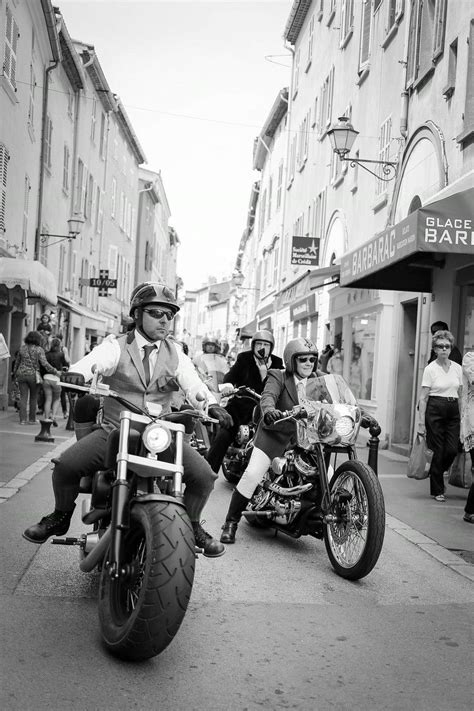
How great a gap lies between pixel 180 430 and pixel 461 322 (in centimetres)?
920

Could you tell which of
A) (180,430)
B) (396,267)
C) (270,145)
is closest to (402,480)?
(396,267)

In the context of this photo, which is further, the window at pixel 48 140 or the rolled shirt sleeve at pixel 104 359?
the window at pixel 48 140

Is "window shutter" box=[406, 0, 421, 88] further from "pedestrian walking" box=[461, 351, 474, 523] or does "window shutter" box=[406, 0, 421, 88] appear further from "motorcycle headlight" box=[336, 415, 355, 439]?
"motorcycle headlight" box=[336, 415, 355, 439]

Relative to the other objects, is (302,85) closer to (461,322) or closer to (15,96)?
(15,96)

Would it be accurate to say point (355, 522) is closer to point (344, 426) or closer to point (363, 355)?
point (344, 426)

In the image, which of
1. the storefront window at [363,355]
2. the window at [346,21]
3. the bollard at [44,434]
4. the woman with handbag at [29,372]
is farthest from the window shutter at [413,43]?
the bollard at [44,434]

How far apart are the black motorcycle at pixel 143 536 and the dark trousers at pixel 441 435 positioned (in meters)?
5.73

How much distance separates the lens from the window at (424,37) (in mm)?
13312

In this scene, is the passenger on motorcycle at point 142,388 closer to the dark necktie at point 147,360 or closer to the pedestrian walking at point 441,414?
the dark necktie at point 147,360

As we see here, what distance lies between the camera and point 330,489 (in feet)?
19.4

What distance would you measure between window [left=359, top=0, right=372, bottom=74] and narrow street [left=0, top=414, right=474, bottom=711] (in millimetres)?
15105

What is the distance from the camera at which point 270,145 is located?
41719 millimetres

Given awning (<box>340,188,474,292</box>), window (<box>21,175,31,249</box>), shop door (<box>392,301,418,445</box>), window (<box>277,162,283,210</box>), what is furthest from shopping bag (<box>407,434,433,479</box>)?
window (<box>277,162,283,210</box>)

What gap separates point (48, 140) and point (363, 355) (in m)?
11.6
